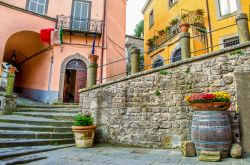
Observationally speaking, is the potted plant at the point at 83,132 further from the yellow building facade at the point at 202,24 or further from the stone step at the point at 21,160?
the yellow building facade at the point at 202,24

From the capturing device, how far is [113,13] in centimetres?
1422

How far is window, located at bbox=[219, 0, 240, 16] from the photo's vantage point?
10.5 m

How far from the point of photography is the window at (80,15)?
12.6 metres

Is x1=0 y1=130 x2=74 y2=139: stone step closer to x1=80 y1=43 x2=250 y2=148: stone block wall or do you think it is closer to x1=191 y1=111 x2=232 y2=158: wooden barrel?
x1=80 y1=43 x2=250 y2=148: stone block wall

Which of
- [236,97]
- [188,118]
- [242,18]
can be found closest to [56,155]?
[188,118]

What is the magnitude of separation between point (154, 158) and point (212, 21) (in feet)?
32.0

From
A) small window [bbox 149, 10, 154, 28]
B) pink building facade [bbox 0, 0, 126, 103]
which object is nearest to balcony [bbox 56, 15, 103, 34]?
pink building facade [bbox 0, 0, 126, 103]

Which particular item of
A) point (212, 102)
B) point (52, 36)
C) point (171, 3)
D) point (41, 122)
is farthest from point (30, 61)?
point (212, 102)

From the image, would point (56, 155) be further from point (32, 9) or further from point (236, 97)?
point (32, 9)

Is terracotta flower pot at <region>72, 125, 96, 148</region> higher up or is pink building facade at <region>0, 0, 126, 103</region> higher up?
pink building facade at <region>0, 0, 126, 103</region>

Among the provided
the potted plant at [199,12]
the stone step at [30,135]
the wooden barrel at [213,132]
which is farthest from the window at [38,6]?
the wooden barrel at [213,132]

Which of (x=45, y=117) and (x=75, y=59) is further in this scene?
(x=75, y=59)

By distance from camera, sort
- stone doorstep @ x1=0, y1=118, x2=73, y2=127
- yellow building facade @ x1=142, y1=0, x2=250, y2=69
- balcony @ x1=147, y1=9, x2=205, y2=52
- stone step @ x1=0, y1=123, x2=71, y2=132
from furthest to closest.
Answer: balcony @ x1=147, y1=9, x2=205, y2=52 < yellow building facade @ x1=142, y1=0, x2=250, y2=69 < stone doorstep @ x1=0, y1=118, x2=73, y2=127 < stone step @ x1=0, y1=123, x2=71, y2=132

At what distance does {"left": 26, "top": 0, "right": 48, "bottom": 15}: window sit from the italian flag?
69.1 inches
